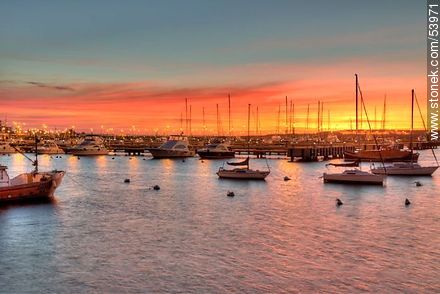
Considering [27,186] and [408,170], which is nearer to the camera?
[27,186]

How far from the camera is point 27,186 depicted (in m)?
44.8

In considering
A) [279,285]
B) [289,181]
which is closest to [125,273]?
[279,285]

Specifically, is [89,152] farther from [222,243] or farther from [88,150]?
[222,243]

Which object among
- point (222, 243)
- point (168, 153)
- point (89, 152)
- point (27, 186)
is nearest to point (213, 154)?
point (168, 153)

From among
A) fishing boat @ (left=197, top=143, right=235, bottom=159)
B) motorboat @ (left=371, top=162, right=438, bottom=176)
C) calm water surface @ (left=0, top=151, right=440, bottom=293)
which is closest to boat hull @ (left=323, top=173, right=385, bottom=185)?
calm water surface @ (left=0, top=151, right=440, bottom=293)

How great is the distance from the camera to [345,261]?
82.5 feet

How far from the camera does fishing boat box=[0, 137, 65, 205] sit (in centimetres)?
4369

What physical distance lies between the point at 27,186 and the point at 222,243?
23.3 metres

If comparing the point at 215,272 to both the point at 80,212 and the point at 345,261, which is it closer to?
the point at 345,261

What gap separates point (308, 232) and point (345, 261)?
747 centimetres

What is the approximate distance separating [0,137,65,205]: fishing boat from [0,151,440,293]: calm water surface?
2.07 m

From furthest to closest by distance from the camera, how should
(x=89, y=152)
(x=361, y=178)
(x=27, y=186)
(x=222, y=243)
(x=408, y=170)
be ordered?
(x=89, y=152) → (x=408, y=170) → (x=361, y=178) → (x=27, y=186) → (x=222, y=243)

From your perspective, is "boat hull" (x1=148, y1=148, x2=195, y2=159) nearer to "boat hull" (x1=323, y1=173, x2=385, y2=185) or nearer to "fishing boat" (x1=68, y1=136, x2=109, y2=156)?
"fishing boat" (x1=68, y1=136, x2=109, y2=156)

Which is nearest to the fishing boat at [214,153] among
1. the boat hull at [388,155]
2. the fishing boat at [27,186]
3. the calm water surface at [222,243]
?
the boat hull at [388,155]
